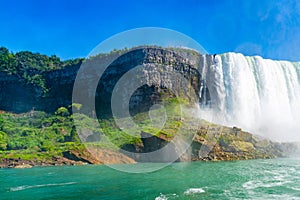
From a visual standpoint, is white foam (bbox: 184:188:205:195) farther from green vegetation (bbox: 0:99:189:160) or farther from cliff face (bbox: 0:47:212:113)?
cliff face (bbox: 0:47:212:113)

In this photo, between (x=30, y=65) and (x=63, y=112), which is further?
(x=30, y=65)

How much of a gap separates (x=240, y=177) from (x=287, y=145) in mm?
24001

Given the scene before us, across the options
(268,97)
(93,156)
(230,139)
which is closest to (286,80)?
(268,97)

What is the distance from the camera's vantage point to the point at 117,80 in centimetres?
7162

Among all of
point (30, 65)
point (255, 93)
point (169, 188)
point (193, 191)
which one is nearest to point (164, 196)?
point (193, 191)

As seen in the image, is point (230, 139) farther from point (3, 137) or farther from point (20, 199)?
point (3, 137)

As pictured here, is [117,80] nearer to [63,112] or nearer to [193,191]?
[63,112]

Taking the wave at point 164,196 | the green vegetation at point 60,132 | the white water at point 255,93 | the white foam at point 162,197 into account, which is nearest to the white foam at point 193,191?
the wave at point 164,196

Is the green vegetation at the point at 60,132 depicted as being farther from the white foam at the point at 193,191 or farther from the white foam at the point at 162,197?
the white foam at the point at 162,197

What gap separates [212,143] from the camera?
43.3m

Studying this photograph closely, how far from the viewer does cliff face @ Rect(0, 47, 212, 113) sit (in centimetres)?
6450

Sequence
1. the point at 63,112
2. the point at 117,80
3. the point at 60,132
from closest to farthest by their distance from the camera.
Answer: the point at 60,132 < the point at 117,80 < the point at 63,112

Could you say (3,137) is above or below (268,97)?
below

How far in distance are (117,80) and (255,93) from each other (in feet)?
99.4
